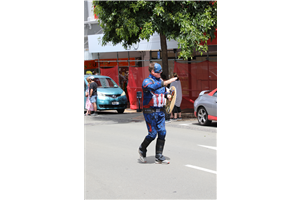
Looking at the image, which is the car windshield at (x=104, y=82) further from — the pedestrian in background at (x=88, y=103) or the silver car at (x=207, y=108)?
the silver car at (x=207, y=108)

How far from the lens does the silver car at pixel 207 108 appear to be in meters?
11.8

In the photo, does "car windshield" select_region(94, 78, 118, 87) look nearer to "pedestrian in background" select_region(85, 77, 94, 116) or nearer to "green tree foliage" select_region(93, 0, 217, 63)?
"pedestrian in background" select_region(85, 77, 94, 116)

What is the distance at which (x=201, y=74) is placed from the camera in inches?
645

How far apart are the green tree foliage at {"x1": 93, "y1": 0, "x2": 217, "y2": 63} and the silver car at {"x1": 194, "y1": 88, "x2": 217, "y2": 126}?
5.63 ft

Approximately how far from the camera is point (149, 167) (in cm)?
686

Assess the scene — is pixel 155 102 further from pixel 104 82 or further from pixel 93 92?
pixel 104 82

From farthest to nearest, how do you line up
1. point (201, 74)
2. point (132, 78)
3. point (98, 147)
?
point (132, 78) → point (201, 74) → point (98, 147)

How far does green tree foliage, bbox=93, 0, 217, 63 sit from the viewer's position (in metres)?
13.0

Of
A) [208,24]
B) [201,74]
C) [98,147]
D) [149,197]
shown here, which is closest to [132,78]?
[201,74]

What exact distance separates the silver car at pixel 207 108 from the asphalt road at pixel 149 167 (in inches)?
23.7
